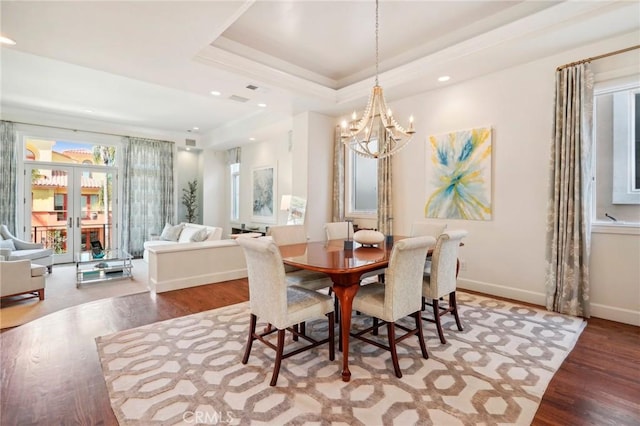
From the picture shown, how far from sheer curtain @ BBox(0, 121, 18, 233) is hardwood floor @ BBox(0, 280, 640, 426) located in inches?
161

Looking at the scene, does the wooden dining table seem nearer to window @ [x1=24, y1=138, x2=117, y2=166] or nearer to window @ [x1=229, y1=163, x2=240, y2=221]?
window @ [x1=229, y1=163, x2=240, y2=221]

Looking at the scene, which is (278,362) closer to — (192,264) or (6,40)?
(192,264)

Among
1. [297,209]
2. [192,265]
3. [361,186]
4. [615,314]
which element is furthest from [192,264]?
[615,314]

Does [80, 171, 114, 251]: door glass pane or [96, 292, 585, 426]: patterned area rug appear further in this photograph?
[80, 171, 114, 251]: door glass pane

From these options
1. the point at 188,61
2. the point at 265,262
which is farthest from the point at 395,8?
the point at 265,262

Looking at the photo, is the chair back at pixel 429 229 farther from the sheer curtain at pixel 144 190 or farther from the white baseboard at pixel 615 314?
the sheer curtain at pixel 144 190

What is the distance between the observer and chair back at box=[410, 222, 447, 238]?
3.39 metres

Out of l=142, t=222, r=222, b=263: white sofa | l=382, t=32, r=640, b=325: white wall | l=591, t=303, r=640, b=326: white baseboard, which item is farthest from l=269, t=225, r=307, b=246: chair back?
l=591, t=303, r=640, b=326: white baseboard

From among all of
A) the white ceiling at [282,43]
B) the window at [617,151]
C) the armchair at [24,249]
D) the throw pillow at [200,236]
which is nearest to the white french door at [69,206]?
the armchair at [24,249]

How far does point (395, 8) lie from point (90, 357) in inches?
166

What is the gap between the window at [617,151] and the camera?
3094 mm

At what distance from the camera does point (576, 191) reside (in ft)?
10.2

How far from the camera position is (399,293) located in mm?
2166

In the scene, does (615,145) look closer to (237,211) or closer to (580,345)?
(580,345)
